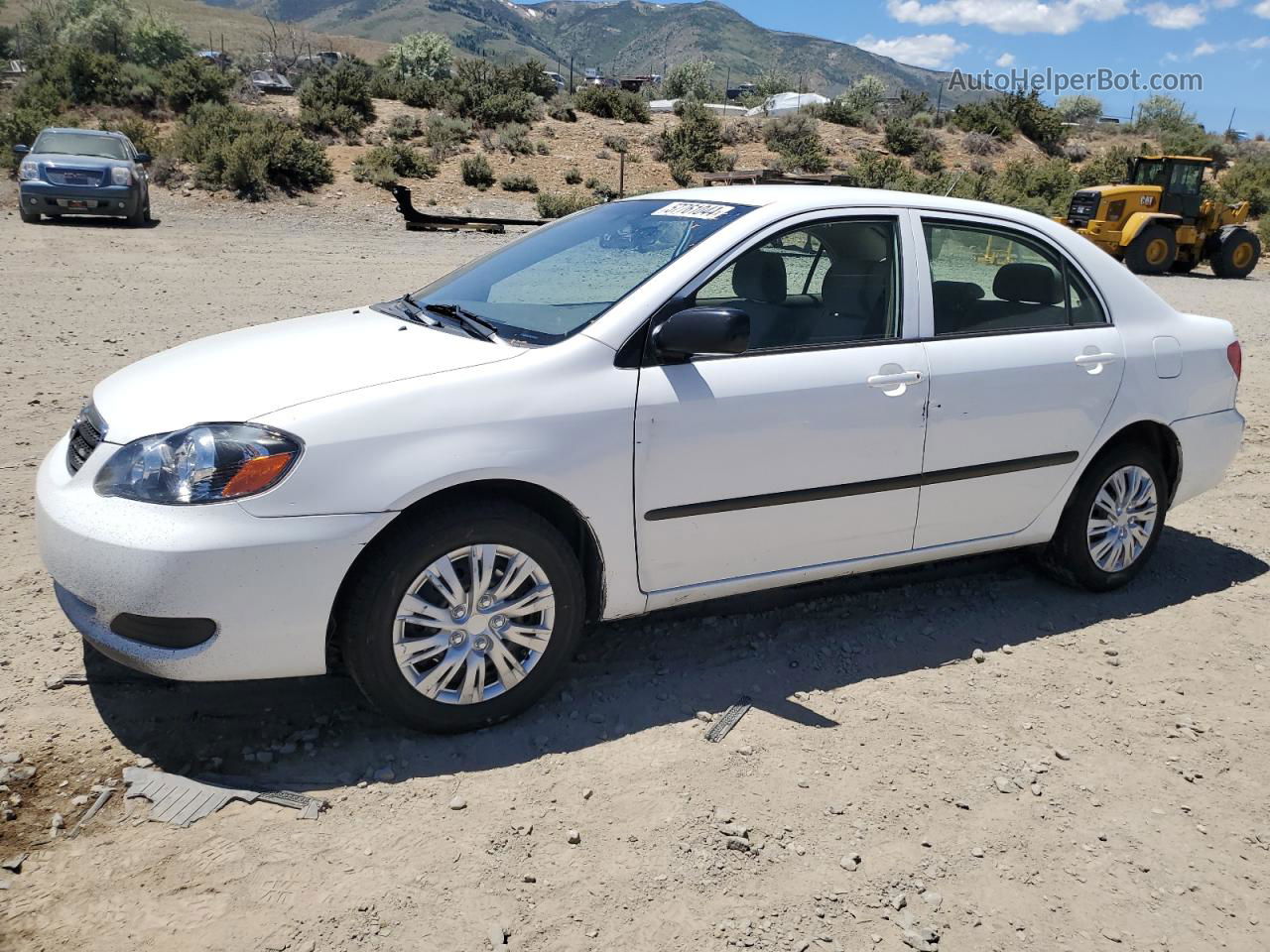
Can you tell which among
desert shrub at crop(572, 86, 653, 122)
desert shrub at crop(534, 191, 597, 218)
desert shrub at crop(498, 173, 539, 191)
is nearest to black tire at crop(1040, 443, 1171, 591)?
desert shrub at crop(534, 191, 597, 218)

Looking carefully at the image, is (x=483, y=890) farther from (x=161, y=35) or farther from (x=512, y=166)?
(x=161, y=35)

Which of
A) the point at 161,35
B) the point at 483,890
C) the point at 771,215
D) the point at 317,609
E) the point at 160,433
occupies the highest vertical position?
the point at 161,35

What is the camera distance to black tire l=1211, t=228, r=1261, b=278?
20516mm

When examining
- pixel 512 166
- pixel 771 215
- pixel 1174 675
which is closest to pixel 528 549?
pixel 771 215

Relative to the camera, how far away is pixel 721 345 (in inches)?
131

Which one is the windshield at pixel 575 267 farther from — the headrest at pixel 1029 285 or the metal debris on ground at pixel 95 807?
the metal debris on ground at pixel 95 807

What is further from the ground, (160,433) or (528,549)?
(160,433)

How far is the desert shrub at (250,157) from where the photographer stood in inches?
898

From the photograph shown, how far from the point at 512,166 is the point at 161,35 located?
3399cm

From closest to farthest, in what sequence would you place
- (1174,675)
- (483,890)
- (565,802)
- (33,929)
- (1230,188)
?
1. (33,929)
2. (483,890)
3. (565,802)
4. (1174,675)
5. (1230,188)

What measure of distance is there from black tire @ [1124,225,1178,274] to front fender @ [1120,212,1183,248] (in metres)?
0.09

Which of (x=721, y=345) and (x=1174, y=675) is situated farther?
(x=1174, y=675)

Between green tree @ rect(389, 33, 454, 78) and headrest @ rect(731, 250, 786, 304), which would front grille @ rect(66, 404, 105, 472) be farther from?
green tree @ rect(389, 33, 454, 78)

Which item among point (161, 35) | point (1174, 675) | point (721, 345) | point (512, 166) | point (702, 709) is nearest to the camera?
point (721, 345)
